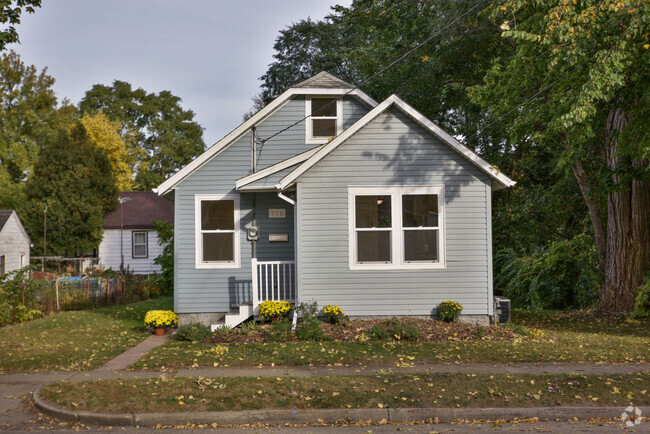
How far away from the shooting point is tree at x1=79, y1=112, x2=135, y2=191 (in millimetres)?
43688

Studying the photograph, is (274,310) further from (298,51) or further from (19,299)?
(298,51)

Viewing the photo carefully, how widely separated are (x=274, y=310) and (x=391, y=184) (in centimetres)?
372

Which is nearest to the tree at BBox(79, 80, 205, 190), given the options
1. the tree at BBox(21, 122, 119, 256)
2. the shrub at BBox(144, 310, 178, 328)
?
the tree at BBox(21, 122, 119, 256)

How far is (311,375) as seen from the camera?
830 centimetres

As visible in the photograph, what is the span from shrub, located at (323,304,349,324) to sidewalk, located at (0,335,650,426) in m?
2.95

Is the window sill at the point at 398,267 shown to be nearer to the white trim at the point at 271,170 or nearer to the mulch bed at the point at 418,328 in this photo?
the mulch bed at the point at 418,328

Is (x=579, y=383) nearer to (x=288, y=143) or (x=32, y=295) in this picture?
(x=288, y=143)

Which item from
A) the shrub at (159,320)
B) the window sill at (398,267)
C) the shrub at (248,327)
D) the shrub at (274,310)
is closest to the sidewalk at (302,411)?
the shrub at (248,327)

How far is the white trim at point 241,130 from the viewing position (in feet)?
44.0

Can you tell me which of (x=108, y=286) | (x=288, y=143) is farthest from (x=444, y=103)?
(x=108, y=286)

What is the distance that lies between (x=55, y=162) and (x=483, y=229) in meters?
27.9

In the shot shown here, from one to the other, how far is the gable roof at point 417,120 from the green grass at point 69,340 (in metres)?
4.78

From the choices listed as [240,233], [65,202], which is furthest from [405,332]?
[65,202]

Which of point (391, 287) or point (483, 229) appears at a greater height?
point (483, 229)
